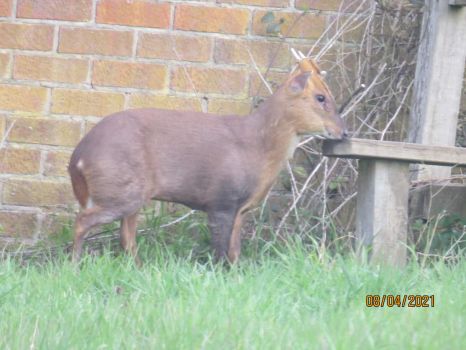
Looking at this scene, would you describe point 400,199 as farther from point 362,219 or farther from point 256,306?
point 256,306

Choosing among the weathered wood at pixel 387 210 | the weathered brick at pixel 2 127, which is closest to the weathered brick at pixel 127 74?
the weathered brick at pixel 2 127

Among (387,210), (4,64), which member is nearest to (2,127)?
(4,64)

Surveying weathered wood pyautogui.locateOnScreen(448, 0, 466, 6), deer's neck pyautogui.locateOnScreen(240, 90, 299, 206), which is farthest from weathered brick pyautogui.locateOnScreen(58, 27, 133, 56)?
weathered wood pyautogui.locateOnScreen(448, 0, 466, 6)

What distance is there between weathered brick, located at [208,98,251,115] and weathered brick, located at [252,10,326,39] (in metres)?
0.47

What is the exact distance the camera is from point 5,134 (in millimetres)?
6836

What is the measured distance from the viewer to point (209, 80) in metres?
6.94

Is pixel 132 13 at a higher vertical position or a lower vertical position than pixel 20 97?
higher

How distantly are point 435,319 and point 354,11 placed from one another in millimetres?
3318

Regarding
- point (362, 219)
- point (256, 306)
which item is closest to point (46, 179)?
point (362, 219)

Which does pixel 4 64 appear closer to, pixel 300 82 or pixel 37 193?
pixel 37 193

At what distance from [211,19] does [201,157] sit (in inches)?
53.0

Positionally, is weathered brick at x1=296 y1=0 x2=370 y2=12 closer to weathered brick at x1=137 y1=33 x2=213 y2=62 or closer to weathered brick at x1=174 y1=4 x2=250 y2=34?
weathered brick at x1=174 y1=4 x2=250 y2=34

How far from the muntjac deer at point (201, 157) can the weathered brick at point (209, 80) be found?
852 millimetres
